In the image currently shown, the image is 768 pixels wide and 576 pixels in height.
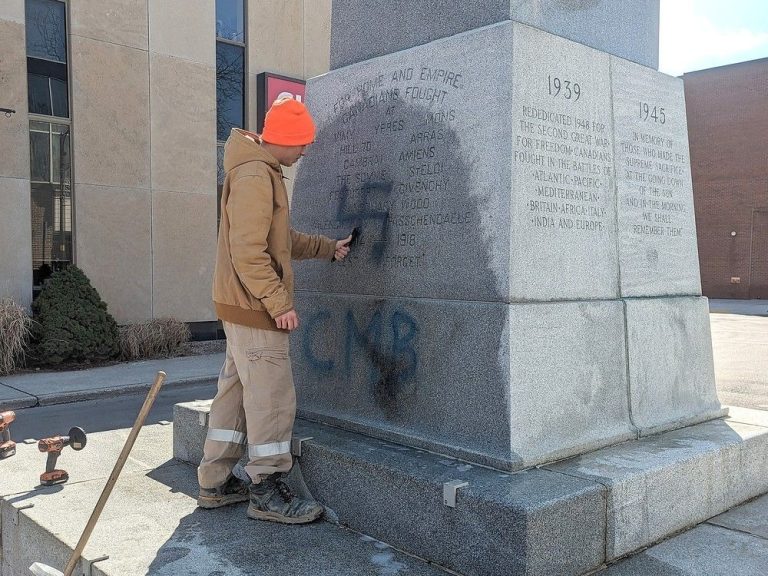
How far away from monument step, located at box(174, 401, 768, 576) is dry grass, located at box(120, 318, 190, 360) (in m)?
8.62

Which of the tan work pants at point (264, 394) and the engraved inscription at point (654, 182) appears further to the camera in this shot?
the engraved inscription at point (654, 182)

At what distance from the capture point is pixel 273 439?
12.0 ft

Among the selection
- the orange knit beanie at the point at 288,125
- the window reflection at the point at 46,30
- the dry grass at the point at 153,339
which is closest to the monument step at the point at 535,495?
the orange knit beanie at the point at 288,125

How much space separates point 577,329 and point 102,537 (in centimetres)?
252

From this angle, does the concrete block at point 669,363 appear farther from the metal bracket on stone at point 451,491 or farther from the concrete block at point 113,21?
the concrete block at point 113,21

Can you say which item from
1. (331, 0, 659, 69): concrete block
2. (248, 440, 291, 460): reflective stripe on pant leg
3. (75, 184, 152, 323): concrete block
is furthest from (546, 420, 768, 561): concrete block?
(75, 184, 152, 323): concrete block

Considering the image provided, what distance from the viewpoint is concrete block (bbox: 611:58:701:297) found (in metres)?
4.20

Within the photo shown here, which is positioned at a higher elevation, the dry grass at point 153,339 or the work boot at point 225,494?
the dry grass at point 153,339

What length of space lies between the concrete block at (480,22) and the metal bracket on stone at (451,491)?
2288 millimetres

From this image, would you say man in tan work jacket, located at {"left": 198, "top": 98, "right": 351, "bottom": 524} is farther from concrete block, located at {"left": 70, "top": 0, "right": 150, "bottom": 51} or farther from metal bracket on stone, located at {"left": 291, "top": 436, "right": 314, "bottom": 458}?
concrete block, located at {"left": 70, "top": 0, "right": 150, "bottom": 51}

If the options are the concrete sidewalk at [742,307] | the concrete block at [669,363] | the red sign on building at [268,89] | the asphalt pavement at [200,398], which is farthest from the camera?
the concrete sidewalk at [742,307]

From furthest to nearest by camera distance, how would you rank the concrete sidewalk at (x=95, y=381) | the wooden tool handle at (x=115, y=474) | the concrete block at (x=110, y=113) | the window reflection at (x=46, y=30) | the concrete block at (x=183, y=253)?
the concrete block at (x=183, y=253) < the concrete block at (x=110, y=113) < the window reflection at (x=46, y=30) < the concrete sidewalk at (x=95, y=381) < the wooden tool handle at (x=115, y=474)

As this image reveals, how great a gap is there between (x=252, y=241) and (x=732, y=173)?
35174mm

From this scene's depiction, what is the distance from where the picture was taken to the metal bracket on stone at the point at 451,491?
3.11 metres
